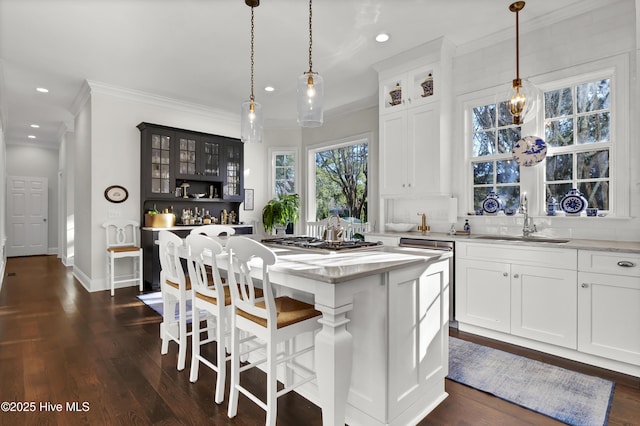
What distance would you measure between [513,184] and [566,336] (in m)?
1.55

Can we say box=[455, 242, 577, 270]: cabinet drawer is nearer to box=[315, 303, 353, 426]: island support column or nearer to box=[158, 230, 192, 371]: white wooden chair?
box=[315, 303, 353, 426]: island support column

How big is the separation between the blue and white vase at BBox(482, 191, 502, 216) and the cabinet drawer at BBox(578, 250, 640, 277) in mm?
1070

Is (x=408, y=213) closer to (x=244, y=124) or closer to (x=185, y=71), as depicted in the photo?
(x=244, y=124)

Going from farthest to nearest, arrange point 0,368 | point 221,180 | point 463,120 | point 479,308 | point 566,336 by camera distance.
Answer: point 221,180 < point 463,120 < point 479,308 < point 566,336 < point 0,368

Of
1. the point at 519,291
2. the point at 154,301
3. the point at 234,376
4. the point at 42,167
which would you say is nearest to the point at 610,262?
the point at 519,291

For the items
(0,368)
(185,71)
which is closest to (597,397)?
(0,368)

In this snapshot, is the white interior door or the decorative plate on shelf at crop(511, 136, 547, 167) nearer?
the decorative plate on shelf at crop(511, 136, 547, 167)

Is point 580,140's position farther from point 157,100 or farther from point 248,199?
point 157,100

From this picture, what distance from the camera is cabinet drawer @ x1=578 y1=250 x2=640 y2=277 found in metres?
2.32

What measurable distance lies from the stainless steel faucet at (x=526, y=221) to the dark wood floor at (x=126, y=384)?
1083mm

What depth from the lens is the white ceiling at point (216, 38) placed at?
3014 mm

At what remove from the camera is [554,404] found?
200cm

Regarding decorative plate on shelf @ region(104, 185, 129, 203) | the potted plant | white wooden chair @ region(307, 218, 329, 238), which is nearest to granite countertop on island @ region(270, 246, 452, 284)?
white wooden chair @ region(307, 218, 329, 238)

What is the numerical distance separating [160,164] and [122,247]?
1348mm
